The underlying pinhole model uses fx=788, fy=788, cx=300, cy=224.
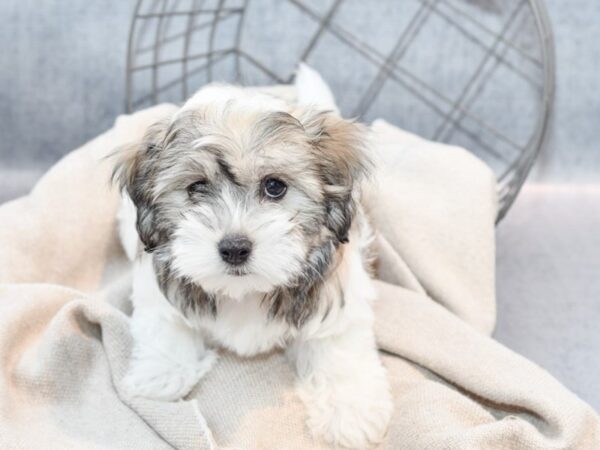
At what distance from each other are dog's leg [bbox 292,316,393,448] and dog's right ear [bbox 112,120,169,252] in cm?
60

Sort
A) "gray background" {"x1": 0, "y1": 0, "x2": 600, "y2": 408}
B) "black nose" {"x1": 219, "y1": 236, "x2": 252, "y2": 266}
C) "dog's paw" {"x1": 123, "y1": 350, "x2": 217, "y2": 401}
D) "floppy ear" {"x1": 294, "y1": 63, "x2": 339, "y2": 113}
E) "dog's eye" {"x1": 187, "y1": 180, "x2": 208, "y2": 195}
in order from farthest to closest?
"gray background" {"x1": 0, "y1": 0, "x2": 600, "y2": 408}, "floppy ear" {"x1": 294, "y1": 63, "x2": 339, "y2": 113}, "dog's paw" {"x1": 123, "y1": 350, "x2": 217, "y2": 401}, "dog's eye" {"x1": 187, "y1": 180, "x2": 208, "y2": 195}, "black nose" {"x1": 219, "y1": 236, "x2": 252, "y2": 266}

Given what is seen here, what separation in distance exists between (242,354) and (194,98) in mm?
749

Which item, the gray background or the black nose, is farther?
the gray background

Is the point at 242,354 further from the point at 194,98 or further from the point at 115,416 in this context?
the point at 194,98

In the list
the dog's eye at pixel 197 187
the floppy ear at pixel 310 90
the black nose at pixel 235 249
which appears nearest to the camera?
the black nose at pixel 235 249

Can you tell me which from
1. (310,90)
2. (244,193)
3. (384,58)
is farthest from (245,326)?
(384,58)

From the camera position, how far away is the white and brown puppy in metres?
1.85

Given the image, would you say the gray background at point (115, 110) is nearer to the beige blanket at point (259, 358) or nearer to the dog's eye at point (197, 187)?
the beige blanket at point (259, 358)

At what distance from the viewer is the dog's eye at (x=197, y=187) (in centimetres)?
192

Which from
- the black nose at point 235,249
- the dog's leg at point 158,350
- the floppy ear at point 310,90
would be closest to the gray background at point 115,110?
the floppy ear at point 310,90

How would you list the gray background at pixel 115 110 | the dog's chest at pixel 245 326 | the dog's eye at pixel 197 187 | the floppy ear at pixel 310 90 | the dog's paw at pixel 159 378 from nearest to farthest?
the dog's eye at pixel 197 187 → the dog's chest at pixel 245 326 → the dog's paw at pixel 159 378 → the floppy ear at pixel 310 90 → the gray background at pixel 115 110

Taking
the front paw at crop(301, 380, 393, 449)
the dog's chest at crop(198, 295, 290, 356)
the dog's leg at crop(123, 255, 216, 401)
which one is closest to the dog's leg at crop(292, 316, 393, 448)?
the front paw at crop(301, 380, 393, 449)

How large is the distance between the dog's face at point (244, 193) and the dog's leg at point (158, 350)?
246 millimetres

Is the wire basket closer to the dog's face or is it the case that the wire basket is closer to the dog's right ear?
the dog's right ear
